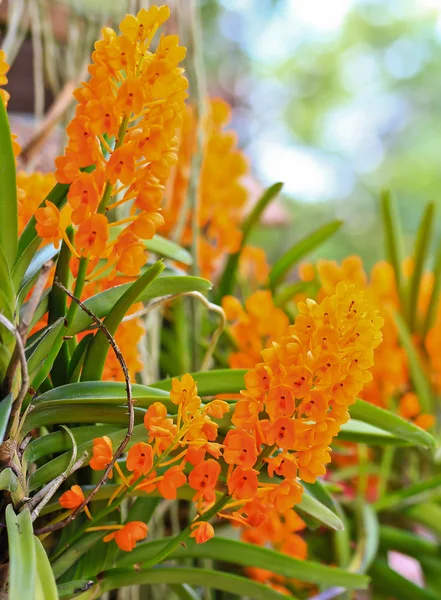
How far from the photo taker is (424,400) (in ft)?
2.52

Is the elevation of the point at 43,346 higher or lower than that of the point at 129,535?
higher

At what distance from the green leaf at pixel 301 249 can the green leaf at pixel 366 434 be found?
0.28 m

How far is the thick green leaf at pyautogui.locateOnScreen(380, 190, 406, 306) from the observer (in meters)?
0.77

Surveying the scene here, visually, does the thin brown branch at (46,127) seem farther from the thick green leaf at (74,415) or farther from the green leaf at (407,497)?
the green leaf at (407,497)

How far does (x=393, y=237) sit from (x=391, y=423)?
0.45 meters

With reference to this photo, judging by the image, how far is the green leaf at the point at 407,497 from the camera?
66 centimetres

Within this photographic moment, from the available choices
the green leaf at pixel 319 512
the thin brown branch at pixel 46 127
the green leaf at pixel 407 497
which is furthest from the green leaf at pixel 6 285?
the green leaf at pixel 407 497

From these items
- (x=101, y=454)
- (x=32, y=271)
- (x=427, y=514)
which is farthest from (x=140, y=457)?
(x=427, y=514)

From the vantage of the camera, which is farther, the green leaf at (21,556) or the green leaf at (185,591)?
the green leaf at (185,591)

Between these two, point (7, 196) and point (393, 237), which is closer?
point (7, 196)

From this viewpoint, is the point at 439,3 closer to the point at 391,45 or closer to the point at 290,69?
the point at 391,45

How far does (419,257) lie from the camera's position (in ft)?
2.56

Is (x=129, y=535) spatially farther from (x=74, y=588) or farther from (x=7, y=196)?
(x=7, y=196)

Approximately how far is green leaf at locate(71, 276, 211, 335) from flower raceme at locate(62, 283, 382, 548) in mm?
83
